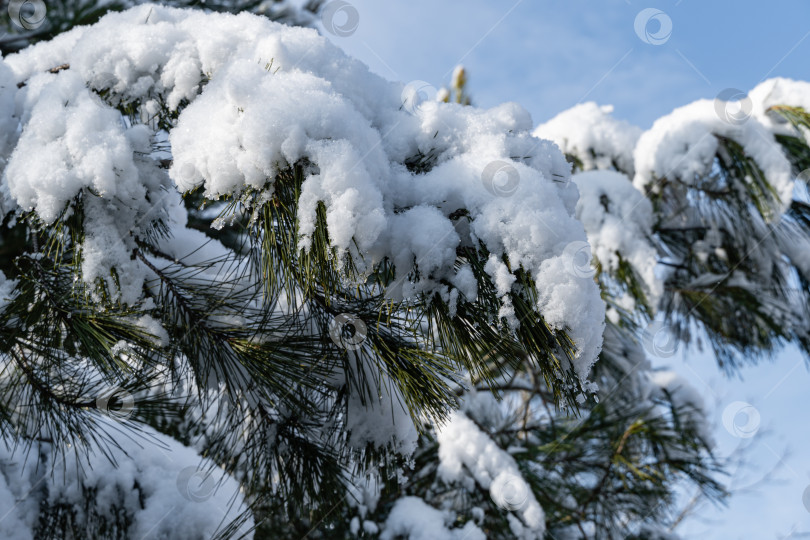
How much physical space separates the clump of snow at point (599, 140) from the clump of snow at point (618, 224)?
385mm

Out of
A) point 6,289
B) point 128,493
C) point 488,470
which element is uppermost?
point 6,289

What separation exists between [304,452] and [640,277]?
190 centimetres

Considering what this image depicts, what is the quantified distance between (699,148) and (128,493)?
2.94 m

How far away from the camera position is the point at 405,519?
2.60 meters

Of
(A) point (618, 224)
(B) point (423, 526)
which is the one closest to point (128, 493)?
(B) point (423, 526)

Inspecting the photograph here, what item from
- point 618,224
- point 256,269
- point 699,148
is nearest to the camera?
point 256,269

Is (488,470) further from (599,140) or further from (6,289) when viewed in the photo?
(6,289)

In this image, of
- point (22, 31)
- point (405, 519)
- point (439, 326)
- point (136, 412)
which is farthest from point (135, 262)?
point (22, 31)

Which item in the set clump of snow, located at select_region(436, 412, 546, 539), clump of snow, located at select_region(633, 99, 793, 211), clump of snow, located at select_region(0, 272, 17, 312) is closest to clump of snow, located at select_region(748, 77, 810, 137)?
clump of snow, located at select_region(633, 99, 793, 211)

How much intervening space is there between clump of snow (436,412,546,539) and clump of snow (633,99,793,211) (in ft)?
5.44

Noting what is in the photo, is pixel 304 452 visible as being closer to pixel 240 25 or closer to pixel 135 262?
pixel 135 262

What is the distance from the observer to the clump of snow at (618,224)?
269 centimetres

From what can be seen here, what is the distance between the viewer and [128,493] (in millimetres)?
1740

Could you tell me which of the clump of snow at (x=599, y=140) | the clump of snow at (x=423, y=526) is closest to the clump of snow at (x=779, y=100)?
the clump of snow at (x=599, y=140)
